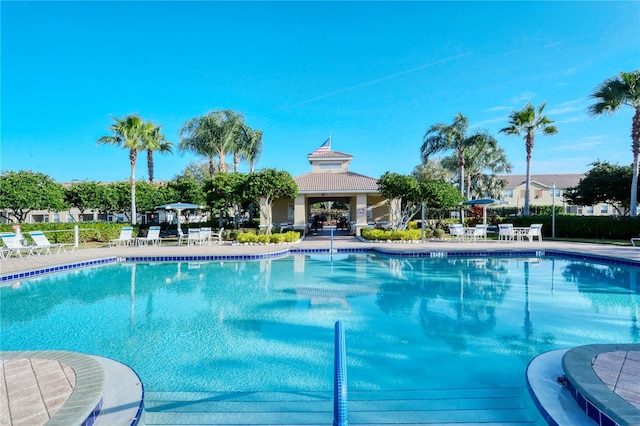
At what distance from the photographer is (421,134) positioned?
29.9 metres

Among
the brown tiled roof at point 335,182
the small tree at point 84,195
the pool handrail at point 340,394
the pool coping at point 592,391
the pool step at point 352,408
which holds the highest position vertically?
the brown tiled roof at point 335,182

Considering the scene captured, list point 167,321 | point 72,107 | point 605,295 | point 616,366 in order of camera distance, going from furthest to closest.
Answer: point 72,107 < point 605,295 < point 167,321 < point 616,366

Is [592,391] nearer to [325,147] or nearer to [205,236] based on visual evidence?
[205,236]

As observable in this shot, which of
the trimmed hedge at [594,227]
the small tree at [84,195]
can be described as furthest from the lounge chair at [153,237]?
the trimmed hedge at [594,227]

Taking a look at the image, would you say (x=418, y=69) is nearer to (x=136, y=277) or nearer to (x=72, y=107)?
(x=136, y=277)

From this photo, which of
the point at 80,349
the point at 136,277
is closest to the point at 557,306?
the point at 80,349

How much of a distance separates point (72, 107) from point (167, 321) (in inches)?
1117

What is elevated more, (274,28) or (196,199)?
(274,28)

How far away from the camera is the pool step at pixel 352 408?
3473 mm

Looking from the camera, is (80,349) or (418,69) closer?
(80,349)

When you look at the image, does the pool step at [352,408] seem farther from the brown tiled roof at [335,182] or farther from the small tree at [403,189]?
the brown tiled roof at [335,182]

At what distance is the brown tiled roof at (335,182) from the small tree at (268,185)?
6.95 ft

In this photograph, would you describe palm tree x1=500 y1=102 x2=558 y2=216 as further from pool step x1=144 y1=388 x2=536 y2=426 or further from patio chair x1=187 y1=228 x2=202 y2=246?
pool step x1=144 y1=388 x2=536 y2=426

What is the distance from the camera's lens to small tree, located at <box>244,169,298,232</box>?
19.3m
